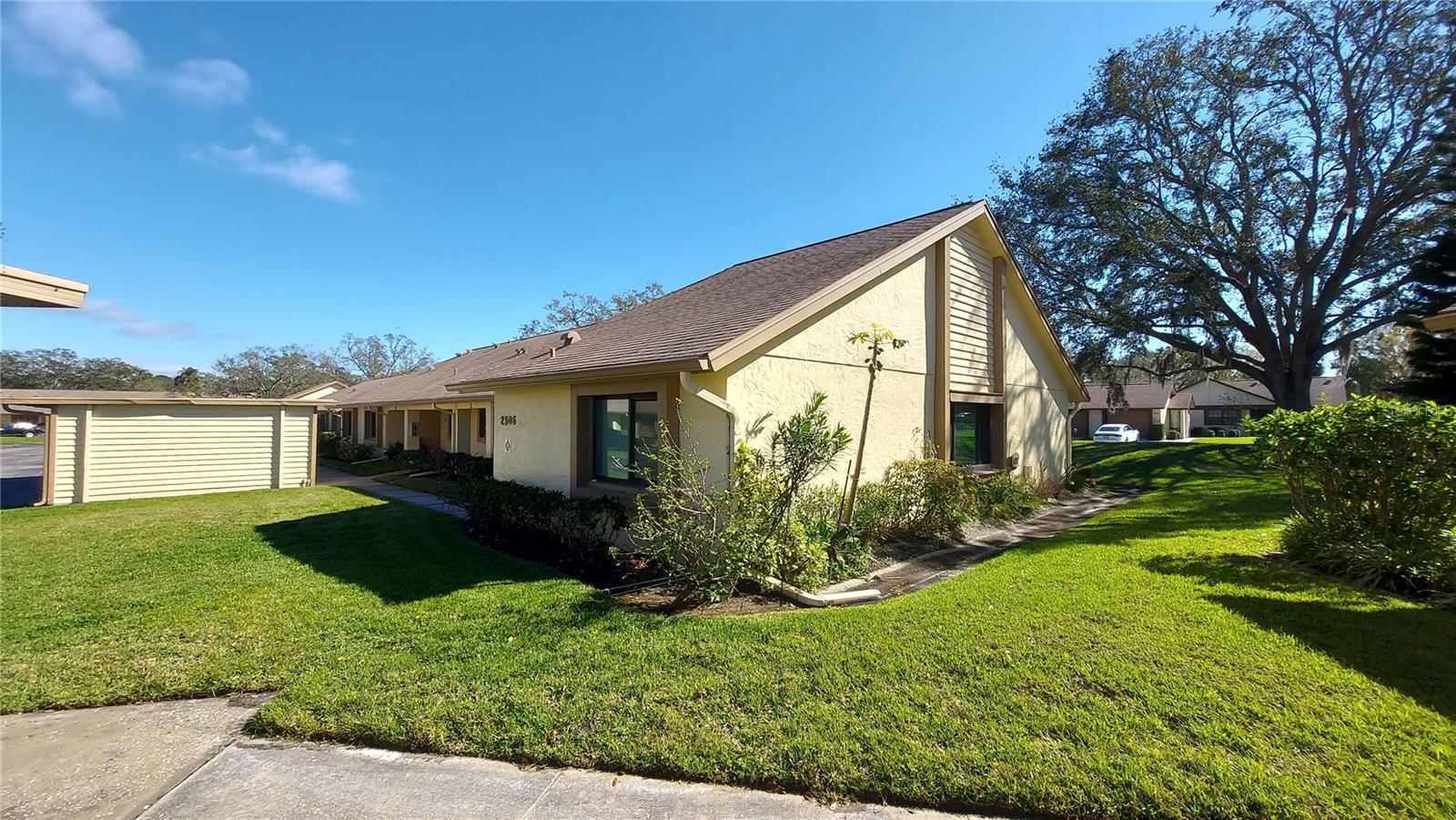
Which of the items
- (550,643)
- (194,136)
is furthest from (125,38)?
(550,643)

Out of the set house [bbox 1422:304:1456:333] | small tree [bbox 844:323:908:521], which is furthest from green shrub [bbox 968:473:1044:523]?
house [bbox 1422:304:1456:333]

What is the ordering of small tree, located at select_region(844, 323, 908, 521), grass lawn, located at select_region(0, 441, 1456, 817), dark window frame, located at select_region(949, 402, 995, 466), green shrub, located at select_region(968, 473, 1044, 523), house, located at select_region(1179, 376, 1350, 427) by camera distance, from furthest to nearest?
house, located at select_region(1179, 376, 1350, 427) → dark window frame, located at select_region(949, 402, 995, 466) → green shrub, located at select_region(968, 473, 1044, 523) → small tree, located at select_region(844, 323, 908, 521) → grass lawn, located at select_region(0, 441, 1456, 817)

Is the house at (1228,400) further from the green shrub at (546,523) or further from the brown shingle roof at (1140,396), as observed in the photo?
the green shrub at (546,523)

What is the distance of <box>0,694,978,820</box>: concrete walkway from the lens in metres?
2.96

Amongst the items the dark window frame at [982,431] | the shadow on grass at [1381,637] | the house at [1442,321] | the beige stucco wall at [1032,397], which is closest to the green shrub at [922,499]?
the dark window frame at [982,431]

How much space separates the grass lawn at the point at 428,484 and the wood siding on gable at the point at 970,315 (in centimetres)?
1094

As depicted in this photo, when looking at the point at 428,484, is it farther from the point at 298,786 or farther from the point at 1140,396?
the point at 1140,396

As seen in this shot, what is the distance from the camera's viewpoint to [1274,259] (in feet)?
70.9

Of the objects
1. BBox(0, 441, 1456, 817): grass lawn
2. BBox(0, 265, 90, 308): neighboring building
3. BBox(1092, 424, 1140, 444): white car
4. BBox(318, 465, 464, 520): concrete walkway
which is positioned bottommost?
BBox(0, 441, 1456, 817): grass lawn

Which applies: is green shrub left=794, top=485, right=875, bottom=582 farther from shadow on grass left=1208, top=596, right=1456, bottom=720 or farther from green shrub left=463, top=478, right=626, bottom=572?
shadow on grass left=1208, top=596, right=1456, bottom=720

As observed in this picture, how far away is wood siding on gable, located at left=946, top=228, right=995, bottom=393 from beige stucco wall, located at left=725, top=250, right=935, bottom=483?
0.72m

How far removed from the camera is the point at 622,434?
349 inches

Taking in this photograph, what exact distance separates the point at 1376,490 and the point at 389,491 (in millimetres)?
19702

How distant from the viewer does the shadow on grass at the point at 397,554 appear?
685 cm
